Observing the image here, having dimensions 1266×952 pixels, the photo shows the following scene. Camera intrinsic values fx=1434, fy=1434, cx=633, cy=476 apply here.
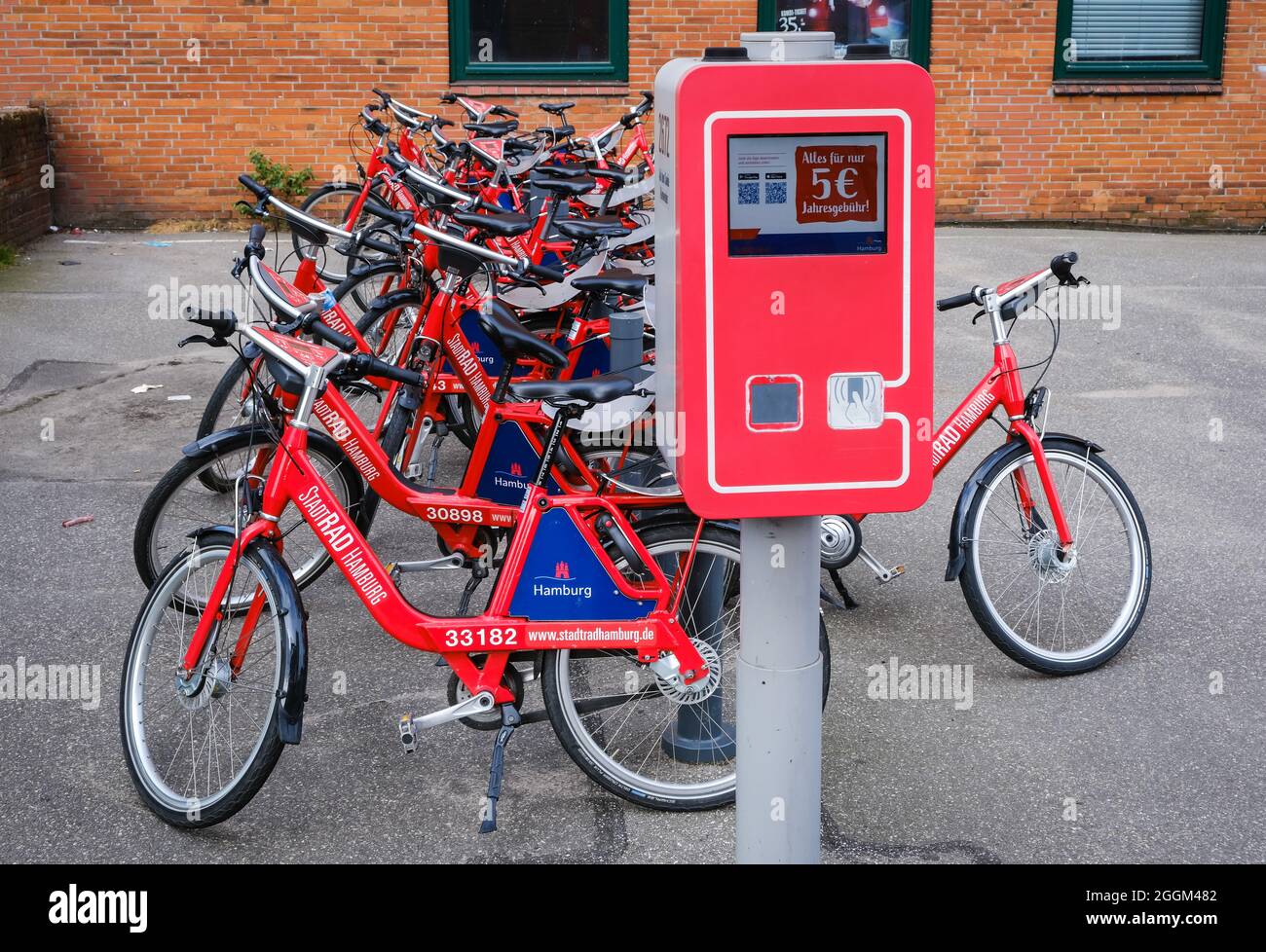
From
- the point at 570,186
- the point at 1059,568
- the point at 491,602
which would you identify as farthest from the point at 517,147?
the point at 491,602

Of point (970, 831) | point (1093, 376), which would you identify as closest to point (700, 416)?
point (970, 831)

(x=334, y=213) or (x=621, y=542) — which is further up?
(x=334, y=213)

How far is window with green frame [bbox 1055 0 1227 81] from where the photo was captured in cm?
1259

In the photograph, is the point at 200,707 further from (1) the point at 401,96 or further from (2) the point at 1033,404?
(1) the point at 401,96

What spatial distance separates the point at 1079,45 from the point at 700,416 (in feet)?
37.3

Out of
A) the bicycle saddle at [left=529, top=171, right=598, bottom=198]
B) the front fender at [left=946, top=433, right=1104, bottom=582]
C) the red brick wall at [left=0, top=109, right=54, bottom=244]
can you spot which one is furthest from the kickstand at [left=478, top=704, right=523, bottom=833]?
the red brick wall at [left=0, top=109, right=54, bottom=244]

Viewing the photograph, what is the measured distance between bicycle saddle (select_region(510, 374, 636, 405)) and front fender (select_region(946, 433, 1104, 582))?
1351 mm

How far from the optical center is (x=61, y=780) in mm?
3979

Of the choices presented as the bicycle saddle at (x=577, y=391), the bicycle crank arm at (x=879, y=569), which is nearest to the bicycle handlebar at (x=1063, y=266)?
the bicycle crank arm at (x=879, y=569)

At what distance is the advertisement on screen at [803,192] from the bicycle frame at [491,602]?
1359 millimetres

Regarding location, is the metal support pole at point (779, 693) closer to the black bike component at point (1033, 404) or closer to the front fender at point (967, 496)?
the front fender at point (967, 496)

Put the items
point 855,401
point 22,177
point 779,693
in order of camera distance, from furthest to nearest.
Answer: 1. point 22,177
2. point 779,693
3. point 855,401

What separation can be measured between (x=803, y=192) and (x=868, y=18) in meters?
10.7

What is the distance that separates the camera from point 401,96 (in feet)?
40.0
